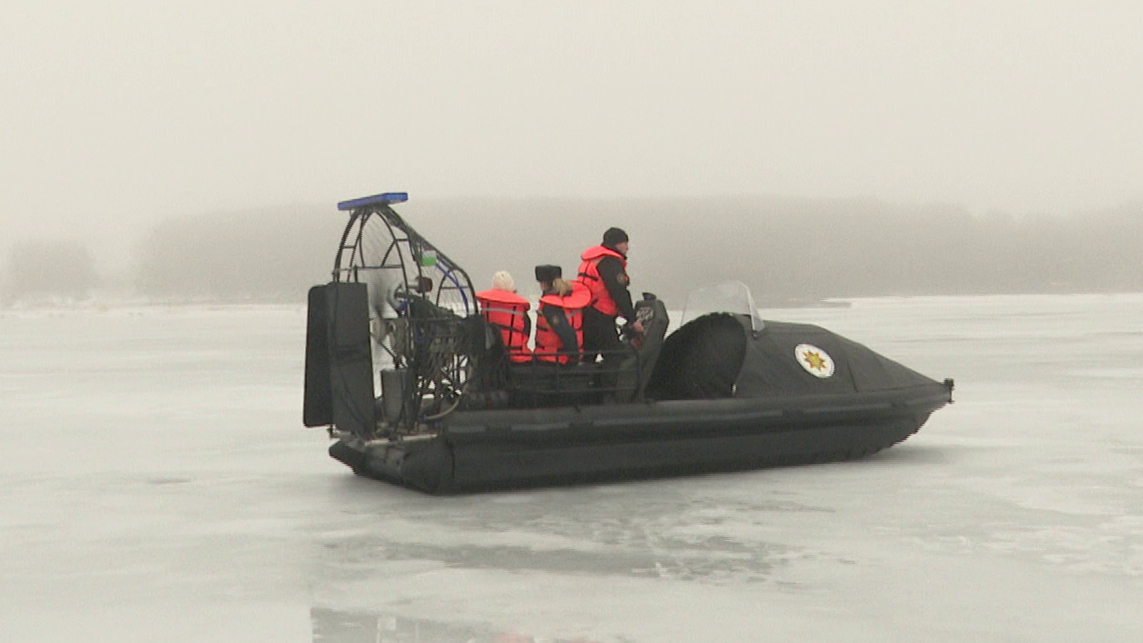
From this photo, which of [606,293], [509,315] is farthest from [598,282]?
[509,315]

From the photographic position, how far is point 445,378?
340 inches

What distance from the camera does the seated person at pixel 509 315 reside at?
879cm

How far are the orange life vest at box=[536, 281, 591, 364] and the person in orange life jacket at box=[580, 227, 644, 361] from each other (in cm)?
11

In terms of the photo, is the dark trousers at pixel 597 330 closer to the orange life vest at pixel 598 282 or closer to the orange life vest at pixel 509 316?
the orange life vest at pixel 598 282

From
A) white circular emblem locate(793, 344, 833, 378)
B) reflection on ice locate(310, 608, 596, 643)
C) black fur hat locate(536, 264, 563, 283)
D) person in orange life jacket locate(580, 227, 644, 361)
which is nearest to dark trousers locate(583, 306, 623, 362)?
person in orange life jacket locate(580, 227, 644, 361)

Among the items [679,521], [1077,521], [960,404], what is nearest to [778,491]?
[679,521]

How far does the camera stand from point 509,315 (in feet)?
28.9

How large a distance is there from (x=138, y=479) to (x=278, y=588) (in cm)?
404

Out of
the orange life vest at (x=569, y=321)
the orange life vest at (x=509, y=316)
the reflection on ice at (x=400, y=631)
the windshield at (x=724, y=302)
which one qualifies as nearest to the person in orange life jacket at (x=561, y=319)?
the orange life vest at (x=569, y=321)

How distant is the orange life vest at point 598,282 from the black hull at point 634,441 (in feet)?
2.28

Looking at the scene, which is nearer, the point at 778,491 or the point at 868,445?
the point at 778,491

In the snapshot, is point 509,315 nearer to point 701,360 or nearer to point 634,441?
point 634,441

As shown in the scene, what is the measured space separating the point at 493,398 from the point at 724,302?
84.9 inches

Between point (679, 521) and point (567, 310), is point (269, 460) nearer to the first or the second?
point (567, 310)
